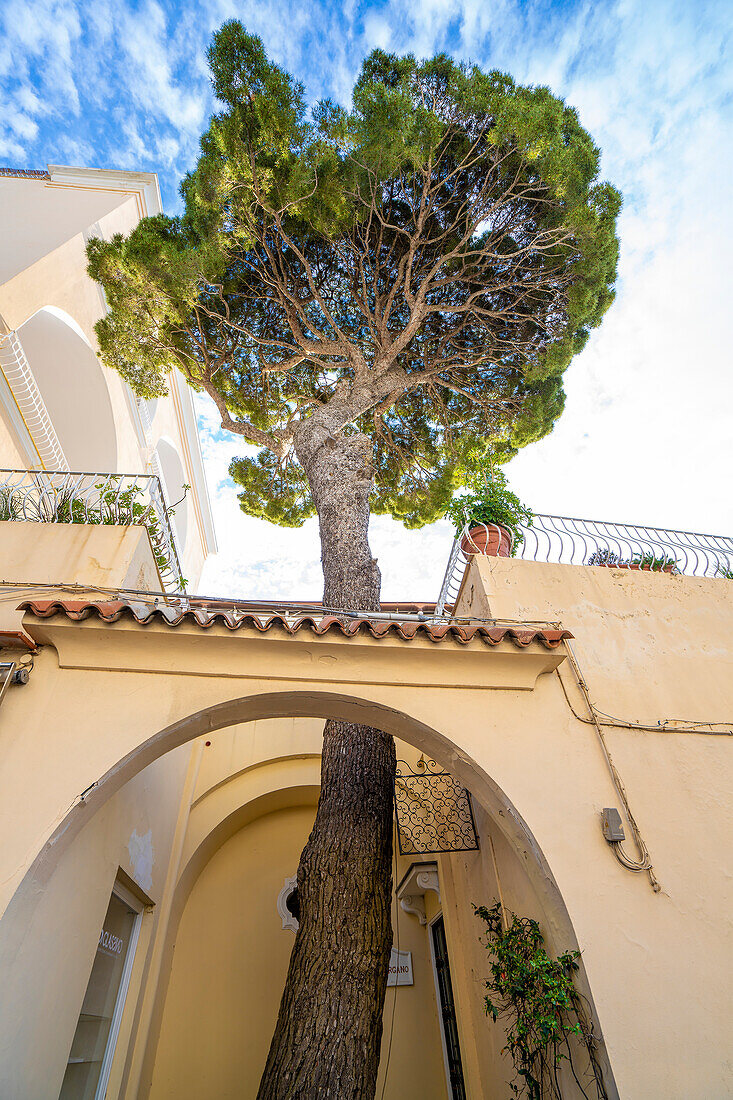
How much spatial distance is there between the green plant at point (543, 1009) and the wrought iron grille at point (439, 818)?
4.79ft

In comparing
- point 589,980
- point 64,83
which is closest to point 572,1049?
point 589,980

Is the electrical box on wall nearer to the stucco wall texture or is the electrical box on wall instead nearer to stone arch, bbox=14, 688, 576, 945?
the stucco wall texture

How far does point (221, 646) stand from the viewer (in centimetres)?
370

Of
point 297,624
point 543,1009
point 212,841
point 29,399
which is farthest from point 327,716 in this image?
point 29,399

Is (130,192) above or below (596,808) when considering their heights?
above

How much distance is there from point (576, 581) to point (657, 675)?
1.01 metres

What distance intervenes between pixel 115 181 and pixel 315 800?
40.4 feet

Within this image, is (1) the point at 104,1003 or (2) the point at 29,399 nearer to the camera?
(1) the point at 104,1003

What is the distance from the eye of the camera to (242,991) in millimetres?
6262

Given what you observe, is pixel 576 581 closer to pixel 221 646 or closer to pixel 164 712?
pixel 221 646

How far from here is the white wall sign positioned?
6367mm

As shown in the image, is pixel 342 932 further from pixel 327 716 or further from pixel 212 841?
pixel 212 841

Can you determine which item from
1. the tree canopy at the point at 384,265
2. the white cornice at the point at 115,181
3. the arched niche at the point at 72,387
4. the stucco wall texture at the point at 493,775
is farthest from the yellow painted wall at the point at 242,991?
the white cornice at the point at 115,181

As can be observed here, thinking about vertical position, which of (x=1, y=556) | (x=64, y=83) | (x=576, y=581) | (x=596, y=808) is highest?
(x=64, y=83)
